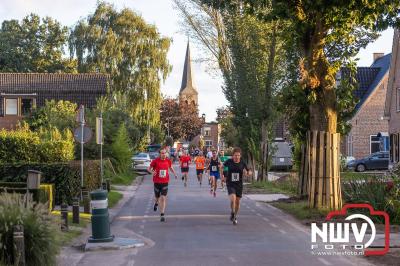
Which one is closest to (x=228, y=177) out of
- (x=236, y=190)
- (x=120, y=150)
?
(x=236, y=190)

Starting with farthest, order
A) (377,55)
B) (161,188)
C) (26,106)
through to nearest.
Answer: (377,55)
(26,106)
(161,188)

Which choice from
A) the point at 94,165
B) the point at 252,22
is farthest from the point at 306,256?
the point at 252,22

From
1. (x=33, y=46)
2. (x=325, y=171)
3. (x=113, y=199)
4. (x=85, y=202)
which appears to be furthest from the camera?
(x=33, y=46)

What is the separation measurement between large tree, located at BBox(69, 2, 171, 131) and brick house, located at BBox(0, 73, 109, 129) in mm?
1655

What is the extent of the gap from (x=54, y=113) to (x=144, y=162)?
8746 mm

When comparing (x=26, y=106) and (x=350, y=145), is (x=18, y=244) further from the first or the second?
(x=26, y=106)

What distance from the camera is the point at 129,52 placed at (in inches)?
2201

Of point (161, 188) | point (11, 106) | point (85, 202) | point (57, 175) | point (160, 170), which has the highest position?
point (11, 106)

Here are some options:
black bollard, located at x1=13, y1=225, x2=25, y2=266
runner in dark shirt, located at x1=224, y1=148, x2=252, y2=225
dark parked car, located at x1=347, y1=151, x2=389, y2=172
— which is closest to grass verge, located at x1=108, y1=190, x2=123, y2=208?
runner in dark shirt, located at x1=224, y1=148, x2=252, y2=225

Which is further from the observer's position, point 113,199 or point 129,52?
point 129,52

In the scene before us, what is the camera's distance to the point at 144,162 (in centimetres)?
4822

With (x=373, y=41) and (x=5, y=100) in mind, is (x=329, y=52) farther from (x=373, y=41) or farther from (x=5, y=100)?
(x=5, y=100)

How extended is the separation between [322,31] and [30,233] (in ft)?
36.5

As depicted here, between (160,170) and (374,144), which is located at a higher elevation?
(374,144)
